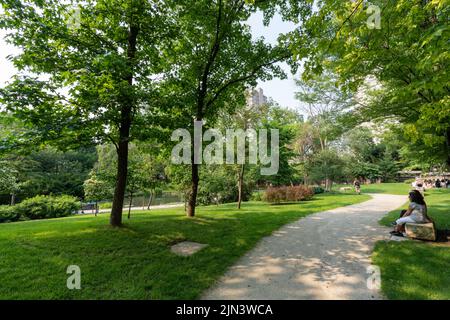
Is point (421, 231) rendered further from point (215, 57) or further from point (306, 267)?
point (215, 57)

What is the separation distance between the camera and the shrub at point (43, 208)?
16.5 m

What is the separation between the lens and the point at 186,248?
5.62 m

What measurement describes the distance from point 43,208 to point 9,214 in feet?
6.17

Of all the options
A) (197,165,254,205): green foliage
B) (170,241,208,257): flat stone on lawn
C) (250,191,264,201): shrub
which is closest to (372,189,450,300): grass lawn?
(170,241,208,257): flat stone on lawn

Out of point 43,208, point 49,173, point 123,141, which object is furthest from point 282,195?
point 49,173

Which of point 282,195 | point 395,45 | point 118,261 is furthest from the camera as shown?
point 282,195

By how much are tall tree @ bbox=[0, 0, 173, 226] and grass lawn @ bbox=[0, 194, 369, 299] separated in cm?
158

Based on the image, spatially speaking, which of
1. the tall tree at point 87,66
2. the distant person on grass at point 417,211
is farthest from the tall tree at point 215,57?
the distant person on grass at point 417,211

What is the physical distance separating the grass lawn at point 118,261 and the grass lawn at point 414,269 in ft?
9.43

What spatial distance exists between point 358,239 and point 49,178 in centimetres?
3601

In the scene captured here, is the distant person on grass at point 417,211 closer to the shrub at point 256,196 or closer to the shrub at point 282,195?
the shrub at point 282,195

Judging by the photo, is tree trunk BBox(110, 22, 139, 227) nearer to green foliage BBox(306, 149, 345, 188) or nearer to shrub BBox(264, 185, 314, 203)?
shrub BBox(264, 185, 314, 203)

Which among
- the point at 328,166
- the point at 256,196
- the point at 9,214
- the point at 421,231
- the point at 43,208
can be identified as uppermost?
the point at 328,166
